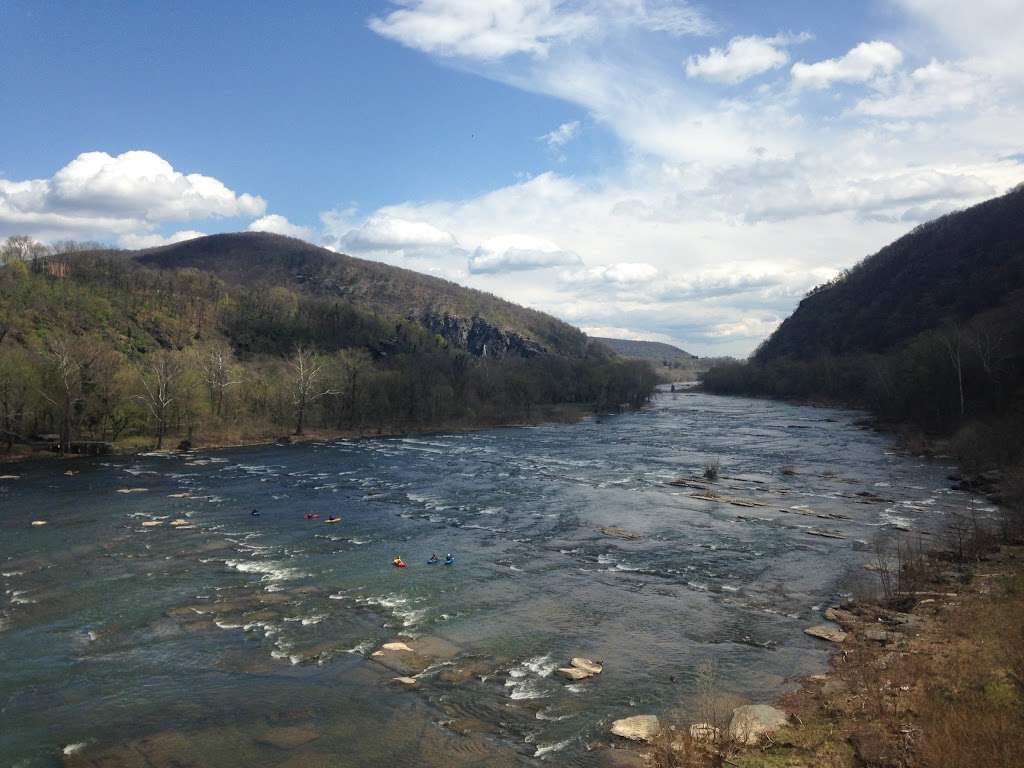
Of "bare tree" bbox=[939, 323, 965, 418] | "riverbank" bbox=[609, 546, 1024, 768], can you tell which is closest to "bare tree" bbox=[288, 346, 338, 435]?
"bare tree" bbox=[939, 323, 965, 418]

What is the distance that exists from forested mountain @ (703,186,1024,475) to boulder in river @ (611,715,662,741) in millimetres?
39279

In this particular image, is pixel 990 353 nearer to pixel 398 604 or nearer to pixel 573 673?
pixel 573 673

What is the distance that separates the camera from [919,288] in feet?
441

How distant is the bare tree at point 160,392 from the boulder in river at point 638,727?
6143cm

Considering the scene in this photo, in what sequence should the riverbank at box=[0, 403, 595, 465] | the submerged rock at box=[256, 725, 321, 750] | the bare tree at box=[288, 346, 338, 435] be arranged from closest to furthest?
the submerged rock at box=[256, 725, 321, 750] → the riverbank at box=[0, 403, 595, 465] → the bare tree at box=[288, 346, 338, 435]

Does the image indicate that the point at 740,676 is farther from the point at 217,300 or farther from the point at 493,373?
the point at 217,300

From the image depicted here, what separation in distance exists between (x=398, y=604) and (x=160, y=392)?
5425 cm

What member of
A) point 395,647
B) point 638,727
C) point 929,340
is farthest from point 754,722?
point 929,340

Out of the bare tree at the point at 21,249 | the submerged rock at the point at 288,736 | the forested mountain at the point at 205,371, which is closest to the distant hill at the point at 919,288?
the forested mountain at the point at 205,371

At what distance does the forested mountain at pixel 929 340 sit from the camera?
56.2 metres

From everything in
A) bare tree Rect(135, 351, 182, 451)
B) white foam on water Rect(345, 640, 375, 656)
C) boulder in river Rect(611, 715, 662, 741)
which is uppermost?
bare tree Rect(135, 351, 182, 451)

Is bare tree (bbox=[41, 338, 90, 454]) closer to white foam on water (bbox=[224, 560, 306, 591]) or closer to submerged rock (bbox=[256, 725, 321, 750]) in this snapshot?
white foam on water (bbox=[224, 560, 306, 591])

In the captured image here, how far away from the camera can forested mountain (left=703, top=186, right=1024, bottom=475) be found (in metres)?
56.2

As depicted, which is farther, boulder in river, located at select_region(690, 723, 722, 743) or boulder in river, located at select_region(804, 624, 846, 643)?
boulder in river, located at select_region(804, 624, 846, 643)
